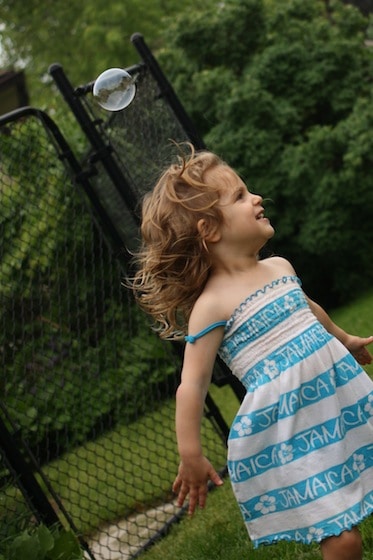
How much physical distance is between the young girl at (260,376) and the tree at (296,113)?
685cm

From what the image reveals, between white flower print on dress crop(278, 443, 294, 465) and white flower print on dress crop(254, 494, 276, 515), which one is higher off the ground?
white flower print on dress crop(278, 443, 294, 465)

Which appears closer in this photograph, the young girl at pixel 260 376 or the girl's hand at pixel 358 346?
the young girl at pixel 260 376

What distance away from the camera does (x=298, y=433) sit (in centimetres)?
304

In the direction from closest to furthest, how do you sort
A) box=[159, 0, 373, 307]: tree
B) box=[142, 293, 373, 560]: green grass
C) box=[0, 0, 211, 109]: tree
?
box=[142, 293, 373, 560]: green grass < box=[159, 0, 373, 307]: tree < box=[0, 0, 211, 109]: tree

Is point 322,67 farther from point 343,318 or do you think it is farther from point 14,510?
point 14,510

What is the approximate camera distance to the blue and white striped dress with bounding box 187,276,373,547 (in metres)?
2.99

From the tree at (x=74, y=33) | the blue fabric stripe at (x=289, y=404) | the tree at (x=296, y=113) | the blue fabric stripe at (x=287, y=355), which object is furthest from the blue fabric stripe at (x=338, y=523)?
the tree at (x=74, y=33)

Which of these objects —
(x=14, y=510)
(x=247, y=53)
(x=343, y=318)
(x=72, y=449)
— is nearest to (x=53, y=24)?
(x=247, y=53)

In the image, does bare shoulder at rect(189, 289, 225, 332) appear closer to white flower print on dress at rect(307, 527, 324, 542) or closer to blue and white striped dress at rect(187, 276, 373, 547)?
blue and white striped dress at rect(187, 276, 373, 547)

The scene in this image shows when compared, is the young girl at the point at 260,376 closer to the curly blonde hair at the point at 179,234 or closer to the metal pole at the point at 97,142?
the curly blonde hair at the point at 179,234

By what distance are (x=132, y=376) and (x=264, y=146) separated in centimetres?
376

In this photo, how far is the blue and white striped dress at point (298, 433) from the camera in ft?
9.81

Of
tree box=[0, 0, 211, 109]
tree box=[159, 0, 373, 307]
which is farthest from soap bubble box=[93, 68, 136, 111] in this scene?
tree box=[0, 0, 211, 109]

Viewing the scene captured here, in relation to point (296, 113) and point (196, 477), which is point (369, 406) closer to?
point (196, 477)
